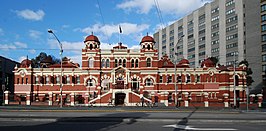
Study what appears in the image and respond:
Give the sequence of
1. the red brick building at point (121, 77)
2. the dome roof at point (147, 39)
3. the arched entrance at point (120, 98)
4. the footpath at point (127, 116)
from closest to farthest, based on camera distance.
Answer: the footpath at point (127, 116)
the arched entrance at point (120, 98)
the red brick building at point (121, 77)
the dome roof at point (147, 39)

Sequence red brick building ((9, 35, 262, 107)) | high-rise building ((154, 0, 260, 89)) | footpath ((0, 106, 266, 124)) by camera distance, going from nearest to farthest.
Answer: footpath ((0, 106, 266, 124))
red brick building ((9, 35, 262, 107))
high-rise building ((154, 0, 260, 89))

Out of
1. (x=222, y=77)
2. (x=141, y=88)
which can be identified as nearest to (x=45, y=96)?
(x=141, y=88)

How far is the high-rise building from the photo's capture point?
98.3 meters

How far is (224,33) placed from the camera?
111062mm

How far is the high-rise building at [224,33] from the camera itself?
9831cm

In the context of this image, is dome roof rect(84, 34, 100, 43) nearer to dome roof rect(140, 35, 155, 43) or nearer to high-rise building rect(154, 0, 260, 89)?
dome roof rect(140, 35, 155, 43)

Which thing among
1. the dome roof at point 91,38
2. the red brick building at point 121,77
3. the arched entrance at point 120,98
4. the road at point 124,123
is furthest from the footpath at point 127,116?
the dome roof at point 91,38

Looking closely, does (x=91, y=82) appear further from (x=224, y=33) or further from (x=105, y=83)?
(x=224, y=33)

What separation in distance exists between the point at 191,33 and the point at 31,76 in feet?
285

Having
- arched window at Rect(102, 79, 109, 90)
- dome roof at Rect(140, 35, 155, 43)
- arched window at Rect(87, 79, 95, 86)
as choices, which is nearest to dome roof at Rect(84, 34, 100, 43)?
arched window at Rect(87, 79, 95, 86)

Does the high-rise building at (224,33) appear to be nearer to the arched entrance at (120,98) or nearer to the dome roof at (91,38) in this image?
the dome roof at (91,38)

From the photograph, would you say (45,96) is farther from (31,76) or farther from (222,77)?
(222,77)

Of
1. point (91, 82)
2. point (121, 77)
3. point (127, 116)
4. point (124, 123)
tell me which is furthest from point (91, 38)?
point (124, 123)

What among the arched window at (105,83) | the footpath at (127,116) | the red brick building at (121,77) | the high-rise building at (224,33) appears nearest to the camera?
the footpath at (127,116)
